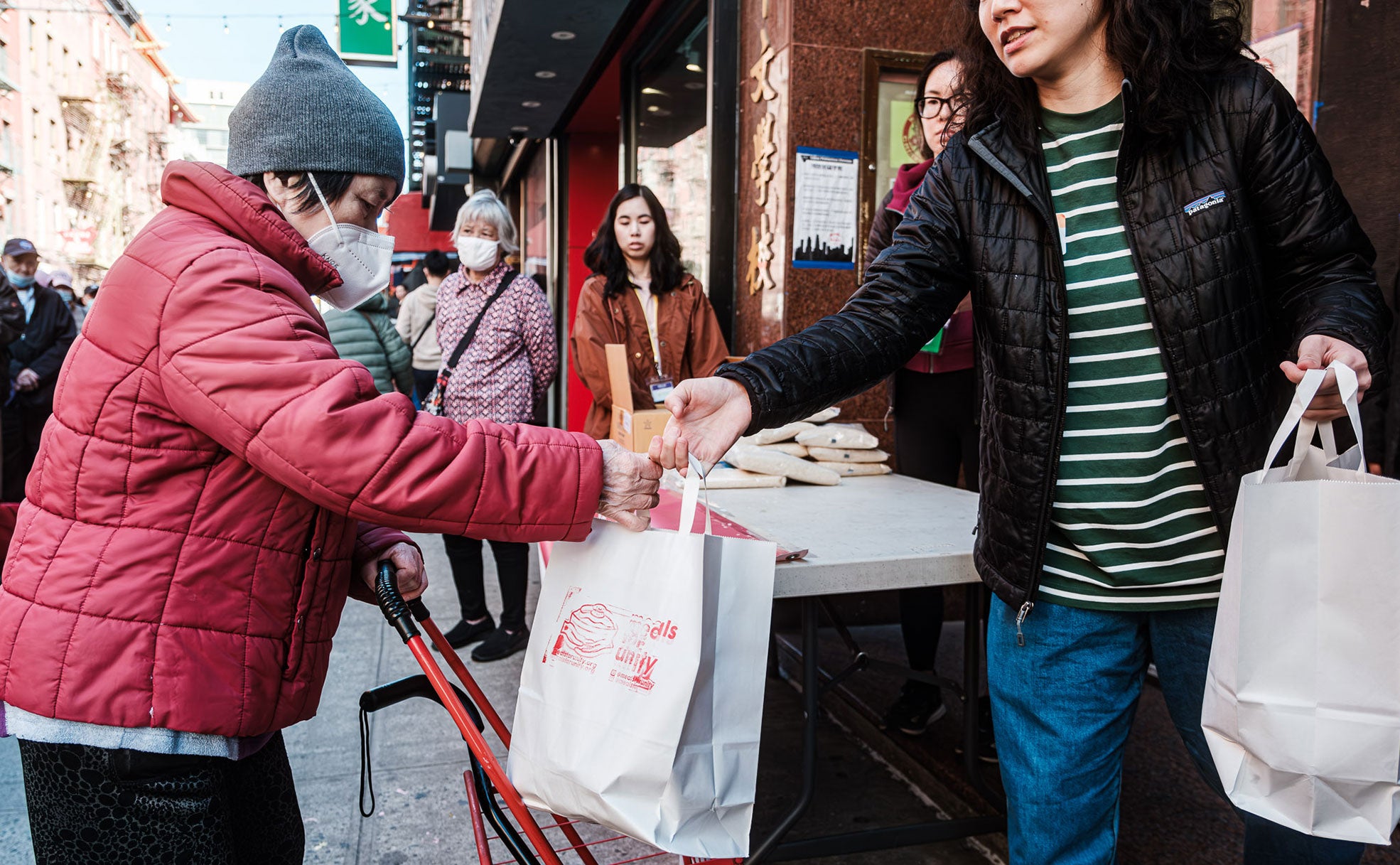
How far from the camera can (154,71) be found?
53.1 meters

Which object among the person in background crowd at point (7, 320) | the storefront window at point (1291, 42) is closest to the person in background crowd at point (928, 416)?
the storefront window at point (1291, 42)

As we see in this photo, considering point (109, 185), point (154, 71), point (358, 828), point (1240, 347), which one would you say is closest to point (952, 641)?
point (358, 828)

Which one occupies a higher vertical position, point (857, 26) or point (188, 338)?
point (857, 26)

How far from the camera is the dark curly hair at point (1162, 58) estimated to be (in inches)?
58.7

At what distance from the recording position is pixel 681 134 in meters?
6.31

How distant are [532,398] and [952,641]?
2.40 meters

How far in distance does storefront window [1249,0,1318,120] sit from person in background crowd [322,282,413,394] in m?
3.82

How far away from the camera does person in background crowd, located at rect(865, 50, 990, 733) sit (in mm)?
3199

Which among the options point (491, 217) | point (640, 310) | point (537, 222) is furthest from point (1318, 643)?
point (537, 222)

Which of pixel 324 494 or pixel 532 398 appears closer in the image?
pixel 324 494

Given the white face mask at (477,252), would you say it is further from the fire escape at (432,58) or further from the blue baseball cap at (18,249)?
the fire escape at (432,58)

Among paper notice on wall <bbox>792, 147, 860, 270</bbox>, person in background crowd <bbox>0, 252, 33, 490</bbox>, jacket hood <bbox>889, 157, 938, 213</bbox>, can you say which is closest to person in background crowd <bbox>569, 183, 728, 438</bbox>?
paper notice on wall <bbox>792, 147, 860, 270</bbox>

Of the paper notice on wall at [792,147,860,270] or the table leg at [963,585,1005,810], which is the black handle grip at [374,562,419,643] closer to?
the table leg at [963,585,1005,810]

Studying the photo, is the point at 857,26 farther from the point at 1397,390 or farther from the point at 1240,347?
the point at 1240,347
